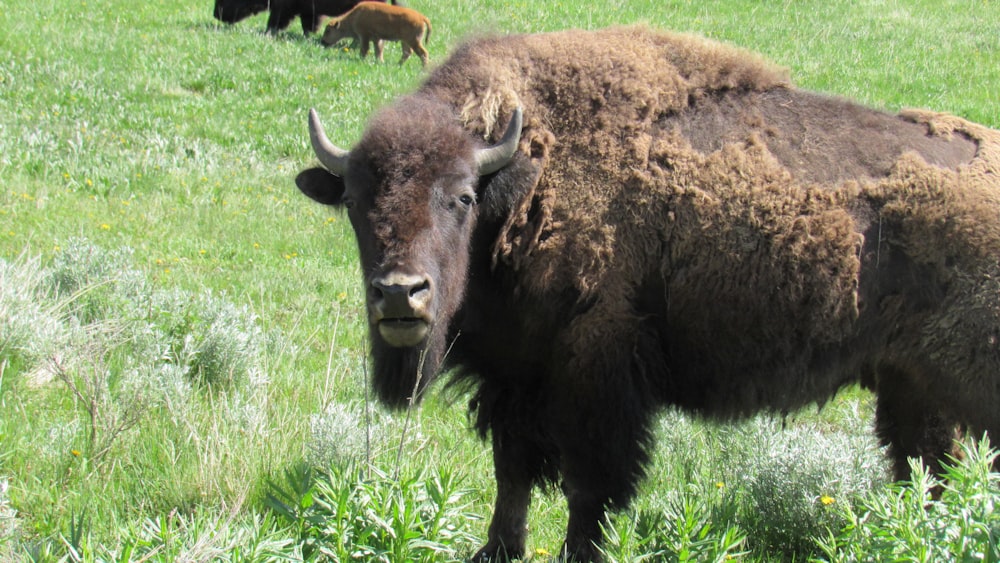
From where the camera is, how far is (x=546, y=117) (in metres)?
4.60

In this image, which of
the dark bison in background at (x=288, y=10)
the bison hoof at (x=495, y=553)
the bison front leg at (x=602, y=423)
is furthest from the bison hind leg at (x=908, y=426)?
the dark bison in background at (x=288, y=10)

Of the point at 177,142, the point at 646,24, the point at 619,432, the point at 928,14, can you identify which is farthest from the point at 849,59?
the point at 619,432

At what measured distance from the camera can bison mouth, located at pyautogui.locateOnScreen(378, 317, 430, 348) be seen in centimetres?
387

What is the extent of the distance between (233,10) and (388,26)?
542 centimetres

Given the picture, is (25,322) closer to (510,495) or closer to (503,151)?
(510,495)

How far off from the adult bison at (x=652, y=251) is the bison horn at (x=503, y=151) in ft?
0.03

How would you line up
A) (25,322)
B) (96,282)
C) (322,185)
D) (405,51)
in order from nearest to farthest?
(322,185), (25,322), (96,282), (405,51)

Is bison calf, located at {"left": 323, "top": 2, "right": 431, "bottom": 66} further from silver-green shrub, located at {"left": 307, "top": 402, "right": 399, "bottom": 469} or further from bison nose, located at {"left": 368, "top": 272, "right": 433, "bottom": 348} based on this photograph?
bison nose, located at {"left": 368, "top": 272, "right": 433, "bottom": 348}

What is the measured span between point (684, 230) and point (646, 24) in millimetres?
1339

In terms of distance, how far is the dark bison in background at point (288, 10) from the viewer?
73.8ft

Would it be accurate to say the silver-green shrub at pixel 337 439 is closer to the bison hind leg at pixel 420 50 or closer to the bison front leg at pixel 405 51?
the bison hind leg at pixel 420 50

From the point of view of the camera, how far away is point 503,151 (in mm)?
4301

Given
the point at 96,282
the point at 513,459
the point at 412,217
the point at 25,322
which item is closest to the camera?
the point at 412,217

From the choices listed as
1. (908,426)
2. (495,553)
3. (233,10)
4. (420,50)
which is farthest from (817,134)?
(233,10)
